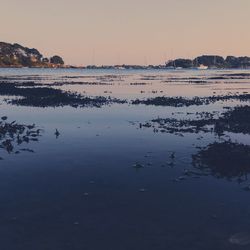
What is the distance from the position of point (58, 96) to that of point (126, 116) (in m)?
20.7

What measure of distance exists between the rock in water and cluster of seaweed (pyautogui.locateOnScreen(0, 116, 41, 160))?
14.7m

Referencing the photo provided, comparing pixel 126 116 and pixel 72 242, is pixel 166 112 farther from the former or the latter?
pixel 72 242

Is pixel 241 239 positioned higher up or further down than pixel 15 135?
further down

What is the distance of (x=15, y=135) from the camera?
28.1 m

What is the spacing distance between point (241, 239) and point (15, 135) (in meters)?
19.8

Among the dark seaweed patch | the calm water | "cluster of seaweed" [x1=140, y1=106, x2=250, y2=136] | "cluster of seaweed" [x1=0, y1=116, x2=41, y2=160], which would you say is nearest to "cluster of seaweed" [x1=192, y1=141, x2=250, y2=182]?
the calm water

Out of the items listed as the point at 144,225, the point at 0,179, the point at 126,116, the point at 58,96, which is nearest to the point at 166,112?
the point at 126,116

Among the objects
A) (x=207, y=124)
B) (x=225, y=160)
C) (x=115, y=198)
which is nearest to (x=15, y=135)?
(x=115, y=198)

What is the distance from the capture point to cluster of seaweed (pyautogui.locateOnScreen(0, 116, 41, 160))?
24.5 metres

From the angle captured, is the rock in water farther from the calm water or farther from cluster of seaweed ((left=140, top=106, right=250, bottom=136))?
cluster of seaweed ((left=140, top=106, right=250, bottom=136))

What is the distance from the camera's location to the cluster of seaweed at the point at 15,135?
2447 centimetres

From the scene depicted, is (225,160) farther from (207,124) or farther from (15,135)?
(15,135)

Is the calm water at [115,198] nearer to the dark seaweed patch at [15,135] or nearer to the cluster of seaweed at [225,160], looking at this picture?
the cluster of seaweed at [225,160]

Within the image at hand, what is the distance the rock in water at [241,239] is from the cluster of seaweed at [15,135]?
1467 cm
